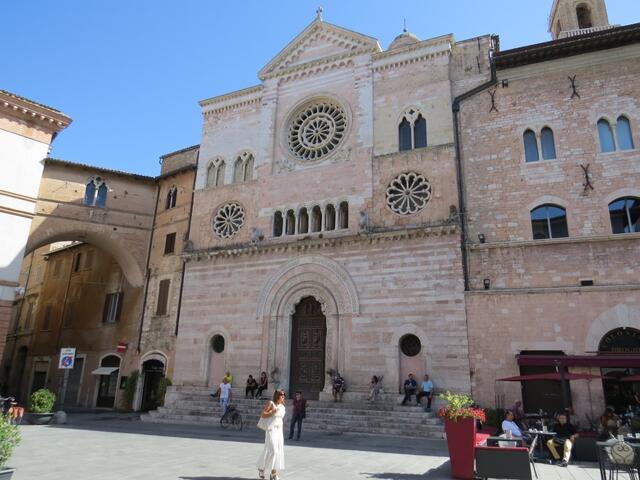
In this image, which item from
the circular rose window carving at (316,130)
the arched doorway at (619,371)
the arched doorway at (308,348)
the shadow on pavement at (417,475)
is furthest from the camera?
the circular rose window carving at (316,130)

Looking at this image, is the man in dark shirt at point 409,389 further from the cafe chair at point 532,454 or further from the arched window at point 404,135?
the arched window at point 404,135

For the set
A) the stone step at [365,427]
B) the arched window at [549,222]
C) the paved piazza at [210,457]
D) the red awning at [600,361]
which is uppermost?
the arched window at [549,222]

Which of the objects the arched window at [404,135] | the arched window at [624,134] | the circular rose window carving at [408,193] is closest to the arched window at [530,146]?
the arched window at [624,134]

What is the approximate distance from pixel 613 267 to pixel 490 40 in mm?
11078

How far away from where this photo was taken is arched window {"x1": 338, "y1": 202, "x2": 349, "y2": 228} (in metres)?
21.9

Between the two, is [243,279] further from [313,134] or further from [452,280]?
[452,280]

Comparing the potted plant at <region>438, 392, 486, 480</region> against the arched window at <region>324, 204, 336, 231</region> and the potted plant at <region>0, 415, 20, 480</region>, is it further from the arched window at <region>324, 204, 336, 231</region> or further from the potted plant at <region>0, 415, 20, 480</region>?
the arched window at <region>324, 204, 336, 231</region>

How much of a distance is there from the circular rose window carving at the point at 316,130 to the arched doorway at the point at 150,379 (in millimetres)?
13420

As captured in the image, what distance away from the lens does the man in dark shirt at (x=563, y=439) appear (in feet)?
35.0

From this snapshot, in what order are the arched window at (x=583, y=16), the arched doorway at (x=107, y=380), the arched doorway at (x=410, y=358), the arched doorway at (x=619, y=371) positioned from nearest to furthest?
the arched doorway at (x=619, y=371)
the arched doorway at (x=410, y=358)
the arched doorway at (x=107, y=380)
the arched window at (x=583, y=16)

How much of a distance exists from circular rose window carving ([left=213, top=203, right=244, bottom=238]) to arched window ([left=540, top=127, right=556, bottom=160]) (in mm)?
14233

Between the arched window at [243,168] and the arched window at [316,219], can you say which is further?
the arched window at [243,168]

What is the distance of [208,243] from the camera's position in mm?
25312

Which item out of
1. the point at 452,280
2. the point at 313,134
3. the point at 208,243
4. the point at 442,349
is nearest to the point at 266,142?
the point at 313,134
